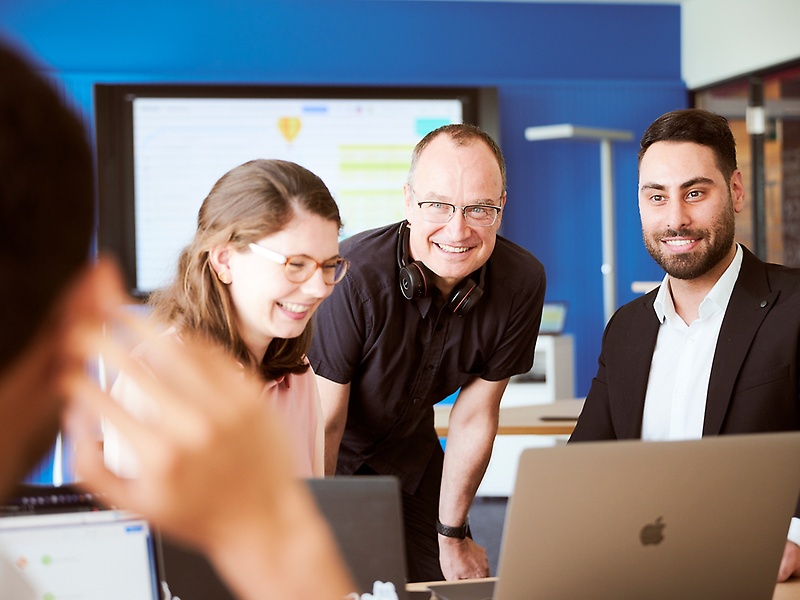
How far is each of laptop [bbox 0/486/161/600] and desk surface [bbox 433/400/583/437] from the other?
1774 mm

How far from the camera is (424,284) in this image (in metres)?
2.30

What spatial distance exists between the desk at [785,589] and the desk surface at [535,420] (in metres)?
1.27

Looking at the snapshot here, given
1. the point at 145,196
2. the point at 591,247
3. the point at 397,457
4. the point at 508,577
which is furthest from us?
the point at 591,247

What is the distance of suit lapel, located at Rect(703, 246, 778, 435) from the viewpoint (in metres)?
2.10

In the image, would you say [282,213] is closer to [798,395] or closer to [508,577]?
[508,577]

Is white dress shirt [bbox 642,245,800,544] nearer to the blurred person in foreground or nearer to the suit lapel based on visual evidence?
the suit lapel

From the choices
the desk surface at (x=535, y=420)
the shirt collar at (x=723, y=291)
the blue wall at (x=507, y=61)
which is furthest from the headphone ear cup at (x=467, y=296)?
the blue wall at (x=507, y=61)

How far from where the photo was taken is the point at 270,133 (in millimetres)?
5648

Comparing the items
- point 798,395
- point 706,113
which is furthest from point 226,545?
point 706,113

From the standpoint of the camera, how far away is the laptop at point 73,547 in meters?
1.14

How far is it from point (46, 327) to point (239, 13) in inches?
226


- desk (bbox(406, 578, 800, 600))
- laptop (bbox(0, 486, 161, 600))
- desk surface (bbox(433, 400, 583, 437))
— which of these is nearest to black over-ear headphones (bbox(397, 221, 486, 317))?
desk surface (bbox(433, 400, 583, 437))

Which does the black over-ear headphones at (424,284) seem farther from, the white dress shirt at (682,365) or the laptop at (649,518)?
the laptop at (649,518)

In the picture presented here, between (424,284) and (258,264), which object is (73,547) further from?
(424,284)
